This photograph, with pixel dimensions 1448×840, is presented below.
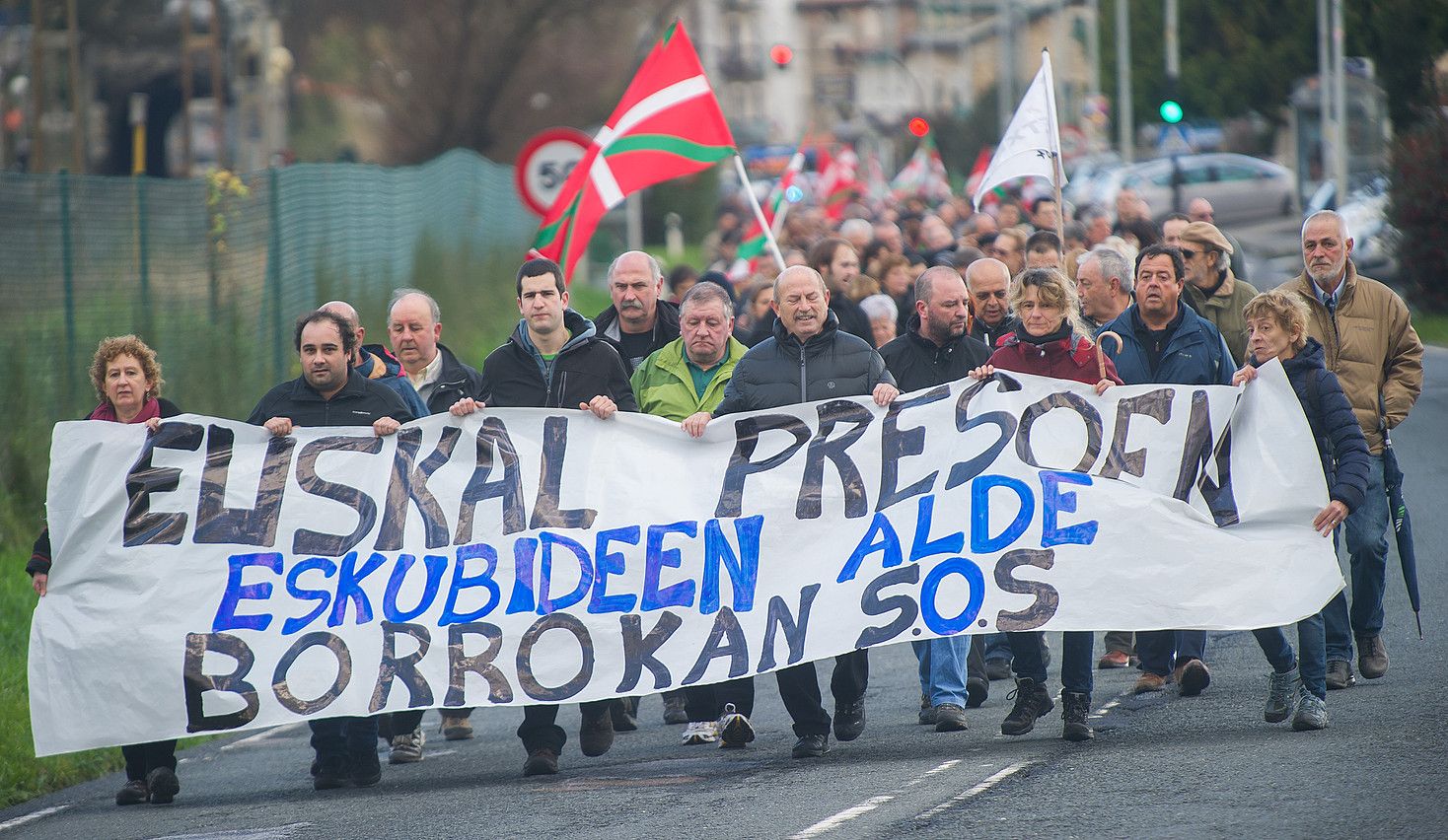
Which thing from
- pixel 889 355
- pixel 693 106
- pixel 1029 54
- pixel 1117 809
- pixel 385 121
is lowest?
pixel 1117 809

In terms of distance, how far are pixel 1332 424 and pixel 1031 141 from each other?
12.0ft

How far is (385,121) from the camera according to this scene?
42906 millimetres

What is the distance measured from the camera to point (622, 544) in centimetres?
844

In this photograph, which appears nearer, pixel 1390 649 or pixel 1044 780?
pixel 1044 780

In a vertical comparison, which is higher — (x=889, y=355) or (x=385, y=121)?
(x=385, y=121)

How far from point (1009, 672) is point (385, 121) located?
3476 centimetres

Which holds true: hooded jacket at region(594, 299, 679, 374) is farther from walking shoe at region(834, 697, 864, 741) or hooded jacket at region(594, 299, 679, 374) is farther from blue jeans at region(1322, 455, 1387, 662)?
blue jeans at region(1322, 455, 1387, 662)

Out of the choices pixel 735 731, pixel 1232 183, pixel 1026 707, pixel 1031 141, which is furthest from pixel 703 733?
pixel 1232 183

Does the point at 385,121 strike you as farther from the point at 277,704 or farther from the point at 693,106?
the point at 277,704

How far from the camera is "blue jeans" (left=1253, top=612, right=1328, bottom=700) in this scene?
7.94m

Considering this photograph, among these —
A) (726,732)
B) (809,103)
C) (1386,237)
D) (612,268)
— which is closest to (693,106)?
(612,268)

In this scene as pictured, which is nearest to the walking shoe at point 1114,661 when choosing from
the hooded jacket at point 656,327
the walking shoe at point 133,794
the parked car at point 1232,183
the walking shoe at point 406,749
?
the hooded jacket at point 656,327

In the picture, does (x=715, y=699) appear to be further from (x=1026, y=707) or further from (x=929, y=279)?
(x=929, y=279)

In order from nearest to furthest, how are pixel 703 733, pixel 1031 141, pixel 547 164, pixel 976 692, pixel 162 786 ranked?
pixel 162 786 → pixel 703 733 → pixel 976 692 → pixel 1031 141 → pixel 547 164
